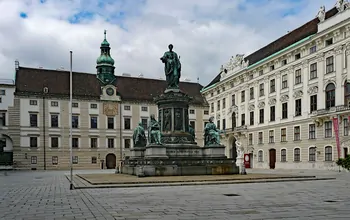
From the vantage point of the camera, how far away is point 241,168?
1072 inches

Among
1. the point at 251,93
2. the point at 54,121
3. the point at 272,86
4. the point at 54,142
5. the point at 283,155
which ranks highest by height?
the point at 272,86

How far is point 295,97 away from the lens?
47844mm

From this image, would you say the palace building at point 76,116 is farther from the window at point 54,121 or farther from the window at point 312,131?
the window at point 312,131

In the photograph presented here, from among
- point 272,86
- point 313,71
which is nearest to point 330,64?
point 313,71

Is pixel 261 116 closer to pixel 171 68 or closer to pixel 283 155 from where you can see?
pixel 283 155

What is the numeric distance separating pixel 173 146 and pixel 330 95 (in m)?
23.2

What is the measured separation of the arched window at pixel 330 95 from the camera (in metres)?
41.2

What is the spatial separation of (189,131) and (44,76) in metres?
45.0

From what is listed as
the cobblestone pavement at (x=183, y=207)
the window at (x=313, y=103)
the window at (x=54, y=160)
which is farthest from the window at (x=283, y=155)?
the cobblestone pavement at (x=183, y=207)

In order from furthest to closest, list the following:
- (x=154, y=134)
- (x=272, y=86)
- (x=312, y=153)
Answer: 1. (x=272, y=86)
2. (x=312, y=153)
3. (x=154, y=134)

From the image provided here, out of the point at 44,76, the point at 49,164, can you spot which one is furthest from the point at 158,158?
the point at 44,76

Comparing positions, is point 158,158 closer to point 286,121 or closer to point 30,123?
point 286,121

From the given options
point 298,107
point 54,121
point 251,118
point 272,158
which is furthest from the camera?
point 54,121

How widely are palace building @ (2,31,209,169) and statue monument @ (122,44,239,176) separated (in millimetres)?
34777
